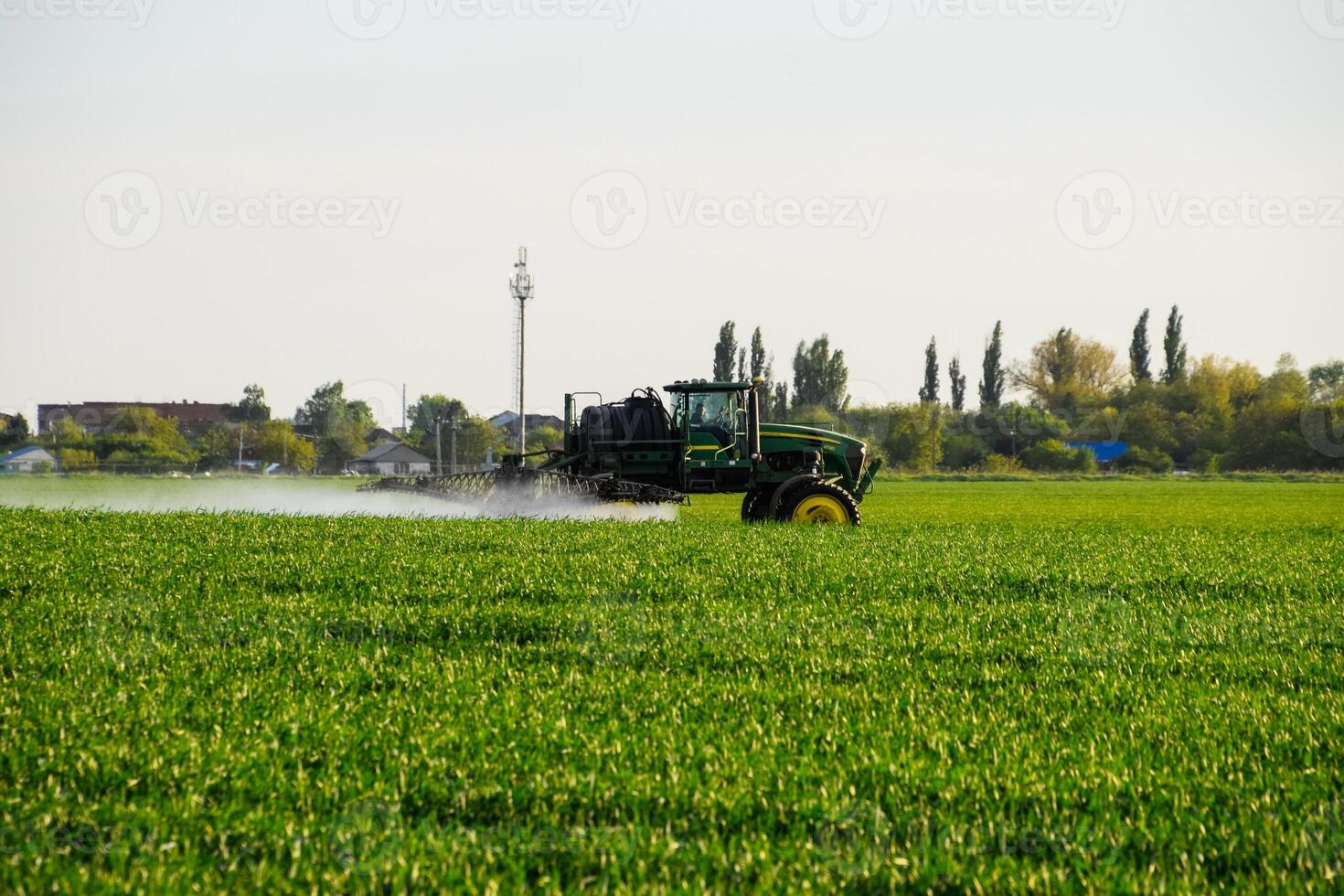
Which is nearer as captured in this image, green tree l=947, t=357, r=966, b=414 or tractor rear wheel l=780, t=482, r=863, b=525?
tractor rear wheel l=780, t=482, r=863, b=525

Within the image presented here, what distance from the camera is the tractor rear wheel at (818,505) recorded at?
23234mm

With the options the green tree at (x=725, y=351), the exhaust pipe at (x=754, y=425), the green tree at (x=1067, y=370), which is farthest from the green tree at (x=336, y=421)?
the exhaust pipe at (x=754, y=425)

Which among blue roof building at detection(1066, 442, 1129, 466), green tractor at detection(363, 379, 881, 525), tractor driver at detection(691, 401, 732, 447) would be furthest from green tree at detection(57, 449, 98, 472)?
blue roof building at detection(1066, 442, 1129, 466)

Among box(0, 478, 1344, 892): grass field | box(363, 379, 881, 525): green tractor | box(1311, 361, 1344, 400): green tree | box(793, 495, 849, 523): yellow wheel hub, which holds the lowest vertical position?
box(0, 478, 1344, 892): grass field

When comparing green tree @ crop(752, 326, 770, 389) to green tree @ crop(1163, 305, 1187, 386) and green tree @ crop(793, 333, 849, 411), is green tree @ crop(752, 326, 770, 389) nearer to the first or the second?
green tree @ crop(793, 333, 849, 411)

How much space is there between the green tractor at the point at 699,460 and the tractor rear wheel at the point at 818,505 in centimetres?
2

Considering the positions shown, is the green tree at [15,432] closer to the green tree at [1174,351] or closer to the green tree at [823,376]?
the green tree at [823,376]

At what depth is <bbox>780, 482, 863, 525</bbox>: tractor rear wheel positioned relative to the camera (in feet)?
76.2

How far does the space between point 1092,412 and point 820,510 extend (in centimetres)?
10902

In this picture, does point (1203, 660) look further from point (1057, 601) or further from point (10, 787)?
point (10, 787)

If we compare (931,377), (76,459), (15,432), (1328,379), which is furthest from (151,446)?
(1328,379)

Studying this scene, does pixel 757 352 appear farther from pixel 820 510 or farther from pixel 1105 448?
pixel 820 510

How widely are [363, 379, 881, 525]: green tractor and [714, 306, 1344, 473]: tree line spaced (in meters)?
67.5

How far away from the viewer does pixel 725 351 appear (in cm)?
9625
